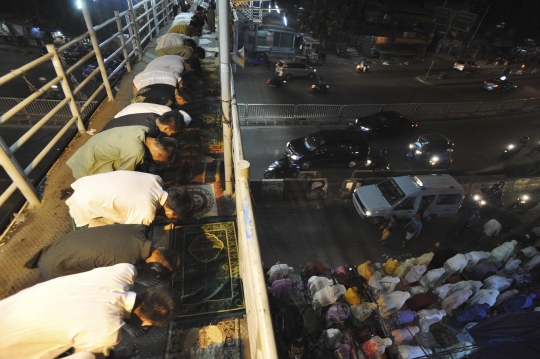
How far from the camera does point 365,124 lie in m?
16.1

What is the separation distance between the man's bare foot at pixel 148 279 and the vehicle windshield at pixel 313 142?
10.5 m

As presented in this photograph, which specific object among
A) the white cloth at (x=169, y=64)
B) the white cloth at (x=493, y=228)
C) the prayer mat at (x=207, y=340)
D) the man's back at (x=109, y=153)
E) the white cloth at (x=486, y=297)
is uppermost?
the white cloth at (x=169, y=64)

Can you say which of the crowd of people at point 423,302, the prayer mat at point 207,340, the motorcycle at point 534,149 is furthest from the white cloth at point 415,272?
the motorcycle at point 534,149

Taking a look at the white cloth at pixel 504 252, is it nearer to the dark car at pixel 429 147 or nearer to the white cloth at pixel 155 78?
the dark car at pixel 429 147

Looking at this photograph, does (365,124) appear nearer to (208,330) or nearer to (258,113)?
(258,113)

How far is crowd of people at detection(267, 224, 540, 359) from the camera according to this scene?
19.3 ft

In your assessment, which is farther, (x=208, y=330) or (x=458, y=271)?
(x=458, y=271)

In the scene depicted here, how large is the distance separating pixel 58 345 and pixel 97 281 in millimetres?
533

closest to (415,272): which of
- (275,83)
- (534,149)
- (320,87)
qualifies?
(534,149)

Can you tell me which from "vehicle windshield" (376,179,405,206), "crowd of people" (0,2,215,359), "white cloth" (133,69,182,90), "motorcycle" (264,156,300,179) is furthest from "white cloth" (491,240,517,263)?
"white cloth" (133,69,182,90)

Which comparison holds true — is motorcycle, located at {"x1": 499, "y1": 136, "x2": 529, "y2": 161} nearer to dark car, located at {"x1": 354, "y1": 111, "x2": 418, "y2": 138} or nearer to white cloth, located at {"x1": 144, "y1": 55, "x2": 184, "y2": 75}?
dark car, located at {"x1": 354, "y1": 111, "x2": 418, "y2": 138}

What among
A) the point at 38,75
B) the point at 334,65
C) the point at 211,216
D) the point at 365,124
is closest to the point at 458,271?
the point at 211,216

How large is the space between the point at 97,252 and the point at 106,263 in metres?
0.16

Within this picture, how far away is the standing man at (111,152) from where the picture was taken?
4004 mm
